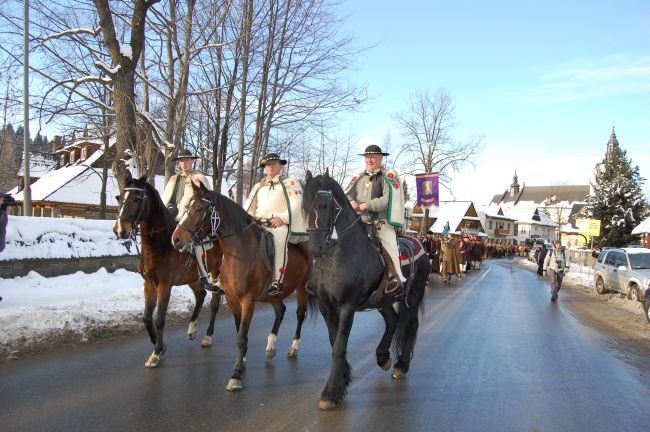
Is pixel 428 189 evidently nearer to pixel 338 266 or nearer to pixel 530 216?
pixel 338 266

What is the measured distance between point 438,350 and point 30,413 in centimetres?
532

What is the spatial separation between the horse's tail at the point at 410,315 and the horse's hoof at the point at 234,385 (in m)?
1.97

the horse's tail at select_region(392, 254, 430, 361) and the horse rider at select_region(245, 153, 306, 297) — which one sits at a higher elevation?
the horse rider at select_region(245, 153, 306, 297)

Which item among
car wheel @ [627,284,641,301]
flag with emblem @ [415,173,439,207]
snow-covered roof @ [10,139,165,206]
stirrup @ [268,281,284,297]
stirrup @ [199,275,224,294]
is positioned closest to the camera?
stirrup @ [268,281,284,297]

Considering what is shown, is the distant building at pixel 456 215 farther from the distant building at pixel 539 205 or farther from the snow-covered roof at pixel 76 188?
the snow-covered roof at pixel 76 188

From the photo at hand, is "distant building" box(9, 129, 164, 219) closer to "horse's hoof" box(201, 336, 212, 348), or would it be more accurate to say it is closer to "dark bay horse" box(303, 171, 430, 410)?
"horse's hoof" box(201, 336, 212, 348)

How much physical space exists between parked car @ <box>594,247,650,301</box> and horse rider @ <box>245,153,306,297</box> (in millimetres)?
13488

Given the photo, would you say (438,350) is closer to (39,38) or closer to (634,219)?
(39,38)

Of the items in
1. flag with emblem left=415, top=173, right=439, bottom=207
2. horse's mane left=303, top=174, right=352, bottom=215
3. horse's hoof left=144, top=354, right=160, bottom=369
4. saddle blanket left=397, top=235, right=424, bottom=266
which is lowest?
horse's hoof left=144, top=354, right=160, bottom=369

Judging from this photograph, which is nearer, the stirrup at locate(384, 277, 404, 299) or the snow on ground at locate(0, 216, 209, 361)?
the stirrup at locate(384, 277, 404, 299)

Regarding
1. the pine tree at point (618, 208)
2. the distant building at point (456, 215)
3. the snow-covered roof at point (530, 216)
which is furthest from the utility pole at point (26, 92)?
the snow-covered roof at point (530, 216)

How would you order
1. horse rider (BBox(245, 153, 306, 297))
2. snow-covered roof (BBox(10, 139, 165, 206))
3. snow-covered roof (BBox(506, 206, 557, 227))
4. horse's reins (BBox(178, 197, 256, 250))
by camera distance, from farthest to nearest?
snow-covered roof (BBox(506, 206, 557, 227)) → snow-covered roof (BBox(10, 139, 165, 206)) → horse rider (BBox(245, 153, 306, 297)) → horse's reins (BBox(178, 197, 256, 250))

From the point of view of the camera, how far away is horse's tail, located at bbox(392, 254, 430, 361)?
6.20 m

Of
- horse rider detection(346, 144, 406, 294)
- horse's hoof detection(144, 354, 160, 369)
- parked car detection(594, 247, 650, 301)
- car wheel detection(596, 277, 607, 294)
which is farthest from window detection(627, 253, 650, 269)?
horse's hoof detection(144, 354, 160, 369)
